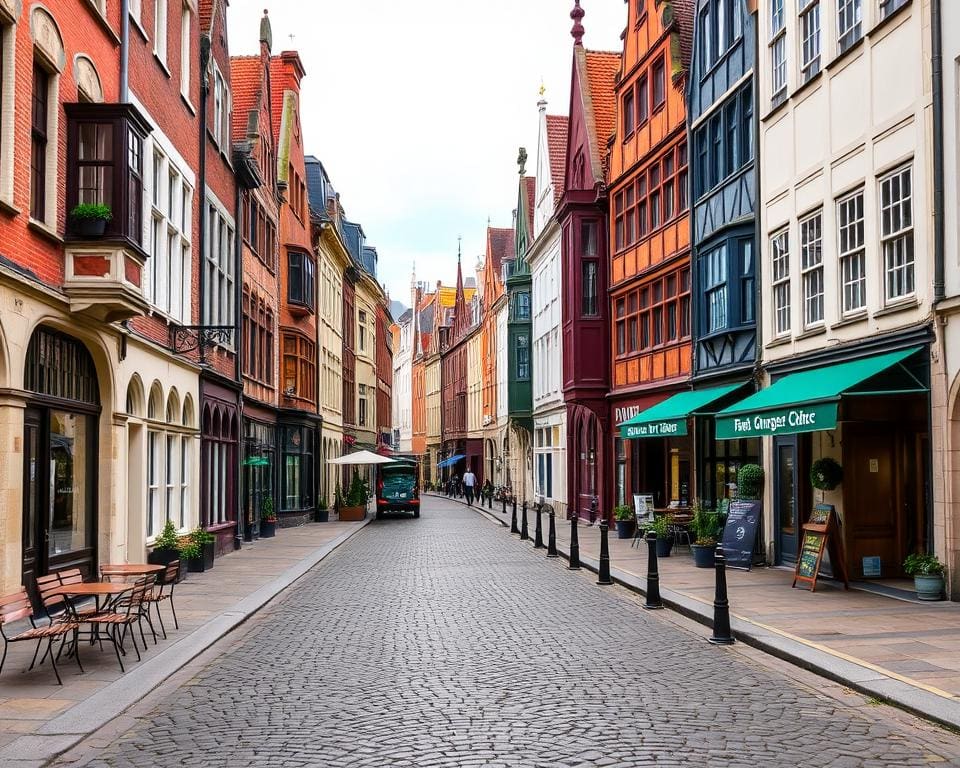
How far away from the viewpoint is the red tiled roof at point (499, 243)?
7441 centimetres

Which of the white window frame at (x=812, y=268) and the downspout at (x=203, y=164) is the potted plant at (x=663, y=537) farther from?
the downspout at (x=203, y=164)

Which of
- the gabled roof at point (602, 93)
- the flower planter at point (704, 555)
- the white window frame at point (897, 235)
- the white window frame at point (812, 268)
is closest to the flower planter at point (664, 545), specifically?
the flower planter at point (704, 555)

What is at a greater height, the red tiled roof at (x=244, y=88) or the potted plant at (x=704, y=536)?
the red tiled roof at (x=244, y=88)

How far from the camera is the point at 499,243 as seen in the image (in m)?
76.8

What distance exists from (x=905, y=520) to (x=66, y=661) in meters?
12.2

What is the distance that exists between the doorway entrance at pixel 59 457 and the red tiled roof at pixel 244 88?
17.5 metres

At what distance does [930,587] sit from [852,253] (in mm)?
5302

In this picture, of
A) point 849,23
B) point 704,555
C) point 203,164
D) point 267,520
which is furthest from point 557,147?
point 849,23

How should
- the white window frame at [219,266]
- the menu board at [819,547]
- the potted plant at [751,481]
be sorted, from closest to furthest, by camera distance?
the menu board at [819,547], the potted plant at [751,481], the white window frame at [219,266]

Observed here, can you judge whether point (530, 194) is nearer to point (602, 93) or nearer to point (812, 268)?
point (602, 93)

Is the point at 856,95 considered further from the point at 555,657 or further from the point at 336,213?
the point at 336,213

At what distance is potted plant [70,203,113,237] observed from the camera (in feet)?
48.3

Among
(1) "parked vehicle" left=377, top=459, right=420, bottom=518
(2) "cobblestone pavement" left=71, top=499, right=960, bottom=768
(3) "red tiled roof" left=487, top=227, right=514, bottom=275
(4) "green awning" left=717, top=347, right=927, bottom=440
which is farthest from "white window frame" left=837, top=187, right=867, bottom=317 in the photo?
(3) "red tiled roof" left=487, top=227, right=514, bottom=275

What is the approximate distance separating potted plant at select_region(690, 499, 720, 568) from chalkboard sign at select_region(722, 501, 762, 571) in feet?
1.04
